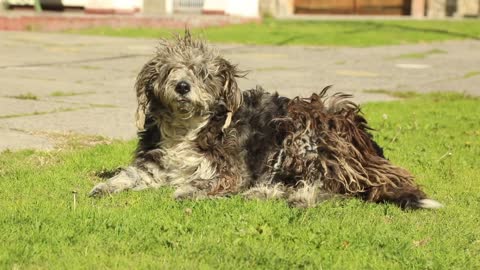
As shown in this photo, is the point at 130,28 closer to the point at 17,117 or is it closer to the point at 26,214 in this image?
the point at 17,117

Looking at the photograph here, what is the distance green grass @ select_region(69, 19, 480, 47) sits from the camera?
23516mm

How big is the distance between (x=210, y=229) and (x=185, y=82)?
1262 millimetres

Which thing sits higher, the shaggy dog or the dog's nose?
the dog's nose

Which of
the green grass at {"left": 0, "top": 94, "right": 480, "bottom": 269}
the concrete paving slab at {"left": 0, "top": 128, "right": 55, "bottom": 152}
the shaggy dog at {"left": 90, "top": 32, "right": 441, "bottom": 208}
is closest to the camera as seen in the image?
the green grass at {"left": 0, "top": 94, "right": 480, "bottom": 269}

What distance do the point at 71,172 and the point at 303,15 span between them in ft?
123

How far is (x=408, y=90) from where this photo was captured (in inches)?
545

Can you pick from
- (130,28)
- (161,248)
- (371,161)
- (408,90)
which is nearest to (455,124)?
(408,90)

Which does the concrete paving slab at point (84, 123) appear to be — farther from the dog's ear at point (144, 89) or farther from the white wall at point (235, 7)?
the white wall at point (235, 7)

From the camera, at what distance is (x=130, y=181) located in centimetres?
633

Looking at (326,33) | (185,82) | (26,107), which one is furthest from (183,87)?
(326,33)

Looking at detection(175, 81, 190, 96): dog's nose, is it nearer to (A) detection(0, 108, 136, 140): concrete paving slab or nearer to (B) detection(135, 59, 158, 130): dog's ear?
(B) detection(135, 59, 158, 130): dog's ear

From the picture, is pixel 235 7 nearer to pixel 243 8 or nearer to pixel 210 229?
pixel 243 8

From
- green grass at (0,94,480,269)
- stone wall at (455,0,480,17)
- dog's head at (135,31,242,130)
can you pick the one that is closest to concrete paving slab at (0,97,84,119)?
green grass at (0,94,480,269)

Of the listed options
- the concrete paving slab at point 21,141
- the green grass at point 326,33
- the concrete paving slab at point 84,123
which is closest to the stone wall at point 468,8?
the green grass at point 326,33
